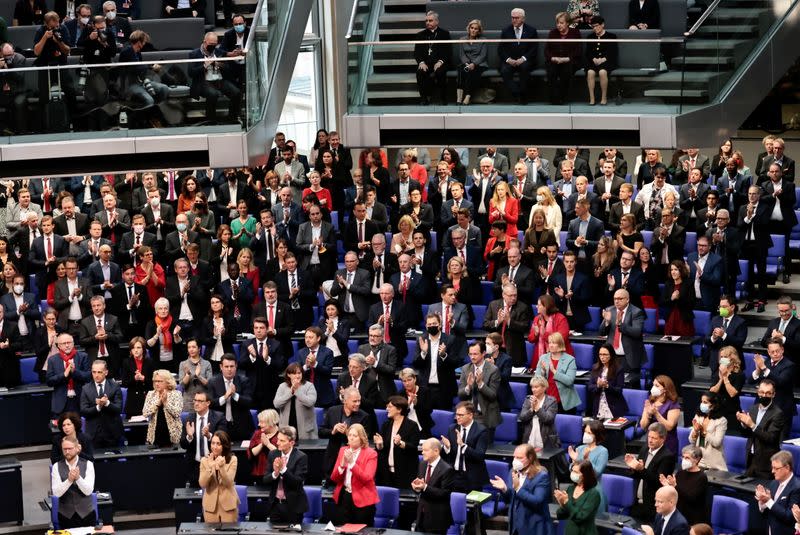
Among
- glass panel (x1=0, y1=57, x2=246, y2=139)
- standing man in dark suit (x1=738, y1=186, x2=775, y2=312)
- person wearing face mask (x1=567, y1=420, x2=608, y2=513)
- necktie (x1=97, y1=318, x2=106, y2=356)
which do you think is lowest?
person wearing face mask (x1=567, y1=420, x2=608, y2=513)

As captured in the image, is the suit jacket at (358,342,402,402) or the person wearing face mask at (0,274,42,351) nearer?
the suit jacket at (358,342,402,402)

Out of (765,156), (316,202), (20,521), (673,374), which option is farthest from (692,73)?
(20,521)

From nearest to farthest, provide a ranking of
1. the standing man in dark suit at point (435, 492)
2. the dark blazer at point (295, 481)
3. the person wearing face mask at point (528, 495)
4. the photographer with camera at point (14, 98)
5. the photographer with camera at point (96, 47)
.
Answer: the person wearing face mask at point (528, 495), the standing man in dark suit at point (435, 492), the dark blazer at point (295, 481), the photographer with camera at point (14, 98), the photographer with camera at point (96, 47)

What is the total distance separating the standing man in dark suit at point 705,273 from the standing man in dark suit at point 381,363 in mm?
3424

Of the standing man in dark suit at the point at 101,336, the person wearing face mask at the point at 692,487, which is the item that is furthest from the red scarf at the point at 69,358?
the person wearing face mask at the point at 692,487

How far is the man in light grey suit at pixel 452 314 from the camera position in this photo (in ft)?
51.8

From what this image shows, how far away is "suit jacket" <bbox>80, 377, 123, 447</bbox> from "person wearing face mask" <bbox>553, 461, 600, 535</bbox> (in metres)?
4.87

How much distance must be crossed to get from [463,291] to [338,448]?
121 inches

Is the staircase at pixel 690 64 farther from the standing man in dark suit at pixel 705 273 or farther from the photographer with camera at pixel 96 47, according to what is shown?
the photographer with camera at pixel 96 47

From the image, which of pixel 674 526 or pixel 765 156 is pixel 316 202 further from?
pixel 674 526

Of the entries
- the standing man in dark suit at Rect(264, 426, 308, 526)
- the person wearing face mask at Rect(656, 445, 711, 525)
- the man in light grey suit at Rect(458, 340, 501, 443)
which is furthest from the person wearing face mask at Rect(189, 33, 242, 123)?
the person wearing face mask at Rect(656, 445, 711, 525)

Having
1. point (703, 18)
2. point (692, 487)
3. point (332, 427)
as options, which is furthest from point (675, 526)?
point (703, 18)

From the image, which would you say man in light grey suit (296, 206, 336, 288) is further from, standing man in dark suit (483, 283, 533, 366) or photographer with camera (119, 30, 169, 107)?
standing man in dark suit (483, 283, 533, 366)

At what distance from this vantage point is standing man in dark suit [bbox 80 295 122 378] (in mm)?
16266
